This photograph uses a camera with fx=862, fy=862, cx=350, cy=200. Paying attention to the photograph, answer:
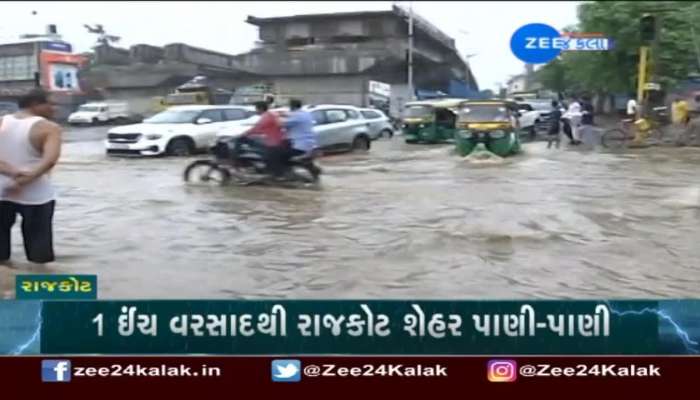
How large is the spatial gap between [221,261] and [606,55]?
4.69 feet

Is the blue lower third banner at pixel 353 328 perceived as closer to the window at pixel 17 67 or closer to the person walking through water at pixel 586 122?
the window at pixel 17 67

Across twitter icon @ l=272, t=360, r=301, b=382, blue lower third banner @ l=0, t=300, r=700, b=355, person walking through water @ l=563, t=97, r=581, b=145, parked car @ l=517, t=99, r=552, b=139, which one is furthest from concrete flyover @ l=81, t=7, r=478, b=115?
twitter icon @ l=272, t=360, r=301, b=382

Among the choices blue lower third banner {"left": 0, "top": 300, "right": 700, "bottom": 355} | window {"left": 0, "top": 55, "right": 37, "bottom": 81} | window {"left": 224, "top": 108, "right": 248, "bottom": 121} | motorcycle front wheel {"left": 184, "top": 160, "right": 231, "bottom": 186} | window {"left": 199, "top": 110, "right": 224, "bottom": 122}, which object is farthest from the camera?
motorcycle front wheel {"left": 184, "top": 160, "right": 231, "bottom": 186}

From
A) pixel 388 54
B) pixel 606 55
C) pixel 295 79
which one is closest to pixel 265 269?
pixel 295 79

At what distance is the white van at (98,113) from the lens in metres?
2.88

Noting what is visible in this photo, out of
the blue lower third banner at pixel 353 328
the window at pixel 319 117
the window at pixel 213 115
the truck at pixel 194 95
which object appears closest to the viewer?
the blue lower third banner at pixel 353 328

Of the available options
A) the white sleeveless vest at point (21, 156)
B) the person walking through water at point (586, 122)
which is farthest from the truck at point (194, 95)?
the person walking through water at point (586, 122)

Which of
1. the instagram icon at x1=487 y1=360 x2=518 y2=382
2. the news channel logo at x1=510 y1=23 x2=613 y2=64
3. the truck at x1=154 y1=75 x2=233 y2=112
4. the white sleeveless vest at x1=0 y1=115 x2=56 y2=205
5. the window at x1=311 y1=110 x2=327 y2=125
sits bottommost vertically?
the instagram icon at x1=487 y1=360 x2=518 y2=382

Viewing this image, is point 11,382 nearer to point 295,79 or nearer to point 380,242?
point 295,79

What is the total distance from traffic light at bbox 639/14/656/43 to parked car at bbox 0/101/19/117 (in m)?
2.01

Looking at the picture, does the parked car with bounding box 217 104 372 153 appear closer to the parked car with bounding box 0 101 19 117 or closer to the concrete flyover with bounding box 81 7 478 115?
the concrete flyover with bounding box 81 7 478 115

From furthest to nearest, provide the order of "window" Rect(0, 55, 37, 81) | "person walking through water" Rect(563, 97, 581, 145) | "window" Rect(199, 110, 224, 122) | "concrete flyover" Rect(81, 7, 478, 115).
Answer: "person walking through water" Rect(563, 97, 581, 145)
"window" Rect(199, 110, 224, 122)
"concrete flyover" Rect(81, 7, 478, 115)
"window" Rect(0, 55, 37, 81)

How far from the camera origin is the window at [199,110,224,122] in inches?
119

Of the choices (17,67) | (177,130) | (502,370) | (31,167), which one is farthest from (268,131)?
(502,370)
